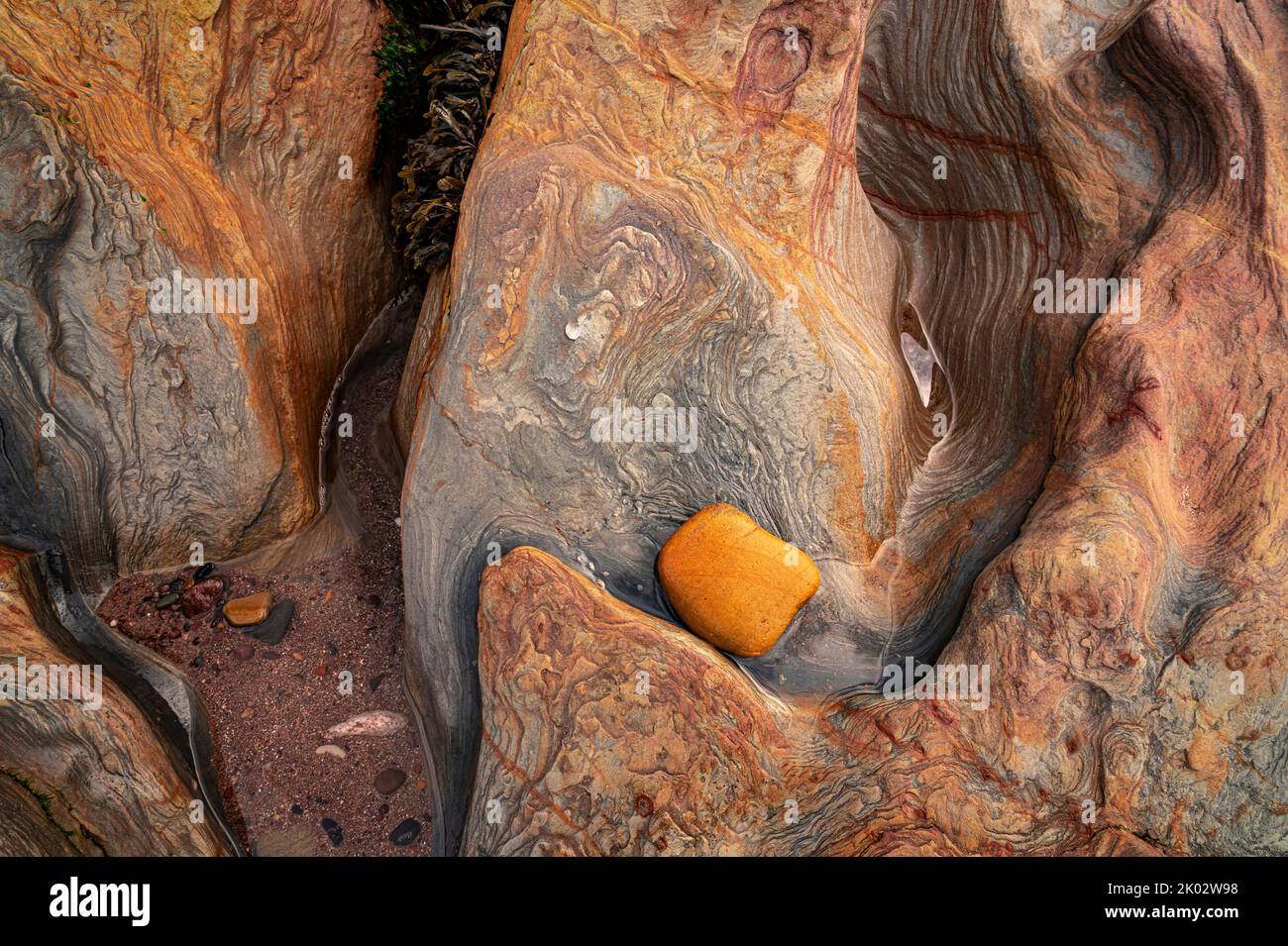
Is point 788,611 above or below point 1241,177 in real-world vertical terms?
below

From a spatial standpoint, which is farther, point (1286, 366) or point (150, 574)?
point (150, 574)

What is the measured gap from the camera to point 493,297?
15.9ft

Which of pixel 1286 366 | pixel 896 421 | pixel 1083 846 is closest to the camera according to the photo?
pixel 1083 846

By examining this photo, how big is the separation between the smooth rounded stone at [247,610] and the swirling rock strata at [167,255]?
38 cm

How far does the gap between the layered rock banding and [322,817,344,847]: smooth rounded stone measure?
697mm

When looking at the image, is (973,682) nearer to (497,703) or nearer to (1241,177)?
(497,703)

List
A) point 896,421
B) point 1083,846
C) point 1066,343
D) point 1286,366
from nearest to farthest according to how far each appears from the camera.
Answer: point 1083,846 → point 1286,366 → point 1066,343 → point 896,421

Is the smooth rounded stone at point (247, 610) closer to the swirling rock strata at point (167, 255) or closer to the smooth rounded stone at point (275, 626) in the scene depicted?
the smooth rounded stone at point (275, 626)

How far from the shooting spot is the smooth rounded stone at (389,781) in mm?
5332

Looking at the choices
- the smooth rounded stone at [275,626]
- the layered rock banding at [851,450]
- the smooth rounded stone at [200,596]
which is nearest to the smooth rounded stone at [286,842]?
the layered rock banding at [851,450]

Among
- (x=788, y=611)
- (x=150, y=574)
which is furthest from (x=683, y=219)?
(x=150, y=574)

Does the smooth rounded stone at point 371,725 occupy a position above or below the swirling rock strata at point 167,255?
below

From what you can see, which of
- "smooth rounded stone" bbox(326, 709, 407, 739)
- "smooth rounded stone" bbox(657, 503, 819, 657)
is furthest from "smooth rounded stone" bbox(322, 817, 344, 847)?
"smooth rounded stone" bbox(657, 503, 819, 657)

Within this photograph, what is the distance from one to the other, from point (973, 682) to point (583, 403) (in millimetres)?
2640
